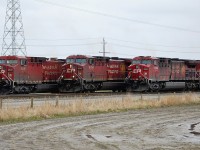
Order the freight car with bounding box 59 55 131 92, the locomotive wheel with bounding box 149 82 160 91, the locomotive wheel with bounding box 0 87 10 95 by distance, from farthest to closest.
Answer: the locomotive wheel with bounding box 149 82 160 91
the freight car with bounding box 59 55 131 92
the locomotive wheel with bounding box 0 87 10 95

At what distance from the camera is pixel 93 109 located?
25.4 m

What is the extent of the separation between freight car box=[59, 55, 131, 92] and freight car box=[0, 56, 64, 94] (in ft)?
5.24

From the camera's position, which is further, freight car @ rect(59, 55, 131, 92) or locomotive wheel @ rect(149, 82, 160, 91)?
locomotive wheel @ rect(149, 82, 160, 91)

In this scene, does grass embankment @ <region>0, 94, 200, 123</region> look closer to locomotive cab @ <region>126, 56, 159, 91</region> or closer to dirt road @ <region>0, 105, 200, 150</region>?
dirt road @ <region>0, 105, 200, 150</region>

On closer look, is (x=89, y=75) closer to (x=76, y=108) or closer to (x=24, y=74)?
(x=24, y=74)

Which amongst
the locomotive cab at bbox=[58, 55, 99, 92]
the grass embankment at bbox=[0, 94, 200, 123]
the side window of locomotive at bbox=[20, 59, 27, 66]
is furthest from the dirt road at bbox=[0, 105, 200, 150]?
the locomotive cab at bbox=[58, 55, 99, 92]

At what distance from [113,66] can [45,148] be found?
117ft

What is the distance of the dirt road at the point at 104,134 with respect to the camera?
41.0 feet

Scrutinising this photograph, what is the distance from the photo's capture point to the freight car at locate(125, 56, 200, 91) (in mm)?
45250

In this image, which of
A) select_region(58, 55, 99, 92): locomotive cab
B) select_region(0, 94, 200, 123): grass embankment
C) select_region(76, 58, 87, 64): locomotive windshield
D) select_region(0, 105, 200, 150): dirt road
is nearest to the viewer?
select_region(0, 105, 200, 150): dirt road

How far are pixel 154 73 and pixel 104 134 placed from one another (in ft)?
102

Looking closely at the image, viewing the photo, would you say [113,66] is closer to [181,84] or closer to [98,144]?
[181,84]

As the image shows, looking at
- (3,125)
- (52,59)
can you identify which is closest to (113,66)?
(52,59)

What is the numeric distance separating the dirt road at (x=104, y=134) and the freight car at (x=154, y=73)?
24.4m
